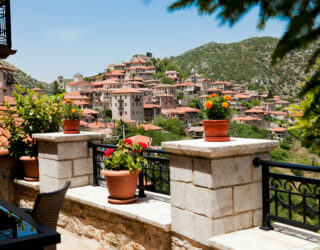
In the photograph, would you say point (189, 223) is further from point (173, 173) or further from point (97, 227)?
point (97, 227)

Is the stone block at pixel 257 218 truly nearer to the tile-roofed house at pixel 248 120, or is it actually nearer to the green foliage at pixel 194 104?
the tile-roofed house at pixel 248 120

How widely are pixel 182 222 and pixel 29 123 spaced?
12.6 feet

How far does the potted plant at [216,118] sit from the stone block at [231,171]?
0.29 m

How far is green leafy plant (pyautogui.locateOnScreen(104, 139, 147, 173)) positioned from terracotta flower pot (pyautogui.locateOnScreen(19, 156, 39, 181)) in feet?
6.42

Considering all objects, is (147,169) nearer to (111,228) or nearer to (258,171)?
(111,228)

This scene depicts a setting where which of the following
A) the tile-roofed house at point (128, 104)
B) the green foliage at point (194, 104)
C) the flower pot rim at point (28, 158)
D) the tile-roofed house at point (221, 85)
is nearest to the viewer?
→ the flower pot rim at point (28, 158)

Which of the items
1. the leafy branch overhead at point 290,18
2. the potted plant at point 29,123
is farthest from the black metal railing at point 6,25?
the leafy branch overhead at point 290,18

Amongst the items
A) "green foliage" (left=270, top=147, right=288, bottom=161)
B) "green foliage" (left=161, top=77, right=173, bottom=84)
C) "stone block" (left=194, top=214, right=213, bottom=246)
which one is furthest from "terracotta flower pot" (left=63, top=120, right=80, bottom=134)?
"green foliage" (left=161, top=77, right=173, bottom=84)

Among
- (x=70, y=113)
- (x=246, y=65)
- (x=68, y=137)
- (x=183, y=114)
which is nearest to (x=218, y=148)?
(x=68, y=137)

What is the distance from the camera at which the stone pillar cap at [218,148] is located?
2.99 metres

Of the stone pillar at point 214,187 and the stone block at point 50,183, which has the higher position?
the stone pillar at point 214,187

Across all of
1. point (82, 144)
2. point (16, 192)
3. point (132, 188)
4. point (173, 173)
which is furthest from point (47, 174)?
point (173, 173)

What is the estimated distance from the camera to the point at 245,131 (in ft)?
255

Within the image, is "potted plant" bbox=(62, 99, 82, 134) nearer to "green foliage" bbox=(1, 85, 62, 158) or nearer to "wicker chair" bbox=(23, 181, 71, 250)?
"green foliage" bbox=(1, 85, 62, 158)
